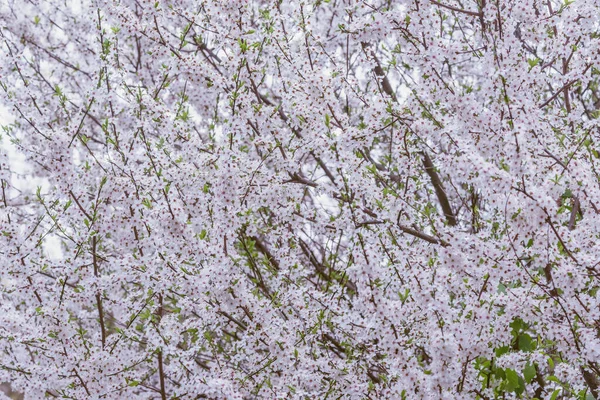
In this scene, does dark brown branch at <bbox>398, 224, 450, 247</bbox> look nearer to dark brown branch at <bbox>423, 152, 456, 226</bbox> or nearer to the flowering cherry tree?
the flowering cherry tree

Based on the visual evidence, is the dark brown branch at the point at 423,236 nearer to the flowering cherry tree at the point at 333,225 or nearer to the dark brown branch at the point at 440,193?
the flowering cherry tree at the point at 333,225

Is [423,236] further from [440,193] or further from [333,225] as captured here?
[440,193]

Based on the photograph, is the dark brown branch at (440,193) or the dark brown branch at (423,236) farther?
the dark brown branch at (440,193)

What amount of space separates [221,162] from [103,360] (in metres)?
1.73

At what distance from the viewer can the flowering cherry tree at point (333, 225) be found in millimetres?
3906

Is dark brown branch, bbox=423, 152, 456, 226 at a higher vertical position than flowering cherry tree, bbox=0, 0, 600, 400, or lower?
higher

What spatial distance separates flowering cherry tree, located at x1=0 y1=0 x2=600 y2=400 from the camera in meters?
3.91

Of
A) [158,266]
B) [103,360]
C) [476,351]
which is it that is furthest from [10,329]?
[476,351]

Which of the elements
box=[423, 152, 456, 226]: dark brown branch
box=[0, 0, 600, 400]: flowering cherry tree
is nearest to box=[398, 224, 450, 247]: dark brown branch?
box=[0, 0, 600, 400]: flowering cherry tree

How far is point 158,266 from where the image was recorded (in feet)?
15.6

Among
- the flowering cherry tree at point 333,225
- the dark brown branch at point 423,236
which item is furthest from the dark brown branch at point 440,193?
the dark brown branch at point 423,236

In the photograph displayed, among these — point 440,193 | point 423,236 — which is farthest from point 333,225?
point 440,193

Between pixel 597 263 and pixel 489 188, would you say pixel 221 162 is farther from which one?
A: pixel 597 263

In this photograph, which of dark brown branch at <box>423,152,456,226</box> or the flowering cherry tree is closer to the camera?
the flowering cherry tree
